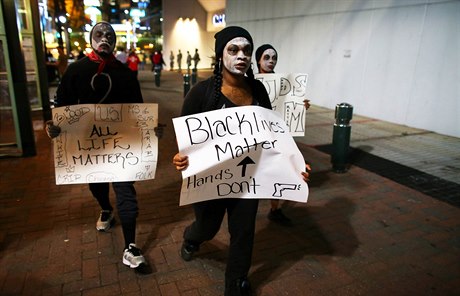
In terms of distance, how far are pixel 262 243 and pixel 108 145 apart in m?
1.80

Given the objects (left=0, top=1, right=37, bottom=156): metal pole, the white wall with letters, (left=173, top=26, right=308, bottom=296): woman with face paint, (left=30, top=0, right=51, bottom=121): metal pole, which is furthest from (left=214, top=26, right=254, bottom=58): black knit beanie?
(left=30, top=0, right=51, bottom=121): metal pole

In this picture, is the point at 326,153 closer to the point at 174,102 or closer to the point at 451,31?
the point at 451,31

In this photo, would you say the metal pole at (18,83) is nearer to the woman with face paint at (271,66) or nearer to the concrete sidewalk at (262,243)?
the concrete sidewalk at (262,243)

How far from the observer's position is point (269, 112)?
268cm

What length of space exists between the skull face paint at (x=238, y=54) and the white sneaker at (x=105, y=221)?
2232 millimetres

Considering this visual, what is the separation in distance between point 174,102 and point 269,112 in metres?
10.5

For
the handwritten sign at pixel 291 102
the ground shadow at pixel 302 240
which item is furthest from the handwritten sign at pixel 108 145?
the handwritten sign at pixel 291 102

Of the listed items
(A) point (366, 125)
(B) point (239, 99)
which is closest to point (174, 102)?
(A) point (366, 125)

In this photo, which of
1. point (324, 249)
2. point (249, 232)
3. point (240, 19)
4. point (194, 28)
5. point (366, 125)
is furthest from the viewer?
point (194, 28)

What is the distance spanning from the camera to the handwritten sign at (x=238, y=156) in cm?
249

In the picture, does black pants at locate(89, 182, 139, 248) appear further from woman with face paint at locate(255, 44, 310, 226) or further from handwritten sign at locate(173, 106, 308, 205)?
woman with face paint at locate(255, 44, 310, 226)

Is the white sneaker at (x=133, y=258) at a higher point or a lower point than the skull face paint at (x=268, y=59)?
lower

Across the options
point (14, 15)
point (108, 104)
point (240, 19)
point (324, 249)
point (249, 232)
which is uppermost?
point (240, 19)

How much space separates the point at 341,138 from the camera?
5.81 m
